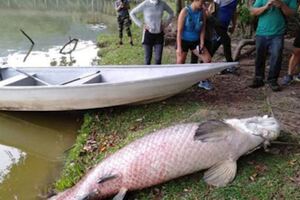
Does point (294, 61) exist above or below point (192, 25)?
below

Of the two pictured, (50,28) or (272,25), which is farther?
(50,28)

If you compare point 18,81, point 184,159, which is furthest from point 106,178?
point 18,81

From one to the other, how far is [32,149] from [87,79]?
1.53 meters

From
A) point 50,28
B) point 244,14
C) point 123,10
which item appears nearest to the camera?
point 244,14

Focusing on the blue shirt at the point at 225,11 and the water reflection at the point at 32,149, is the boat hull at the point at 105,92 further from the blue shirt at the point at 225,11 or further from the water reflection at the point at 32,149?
the blue shirt at the point at 225,11

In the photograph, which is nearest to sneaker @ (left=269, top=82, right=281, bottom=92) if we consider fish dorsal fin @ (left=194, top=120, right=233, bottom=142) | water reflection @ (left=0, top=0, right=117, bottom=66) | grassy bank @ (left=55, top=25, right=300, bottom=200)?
grassy bank @ (left=55, top=25, right=300, bottom=200)

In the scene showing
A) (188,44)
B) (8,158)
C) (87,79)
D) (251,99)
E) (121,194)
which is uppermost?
(188,44)

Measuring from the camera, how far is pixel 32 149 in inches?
277

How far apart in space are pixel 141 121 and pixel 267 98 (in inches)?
79.9

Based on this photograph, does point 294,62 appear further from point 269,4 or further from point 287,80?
point 269,4

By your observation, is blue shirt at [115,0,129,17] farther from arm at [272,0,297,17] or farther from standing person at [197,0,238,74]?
arm at [272,0,297,17]

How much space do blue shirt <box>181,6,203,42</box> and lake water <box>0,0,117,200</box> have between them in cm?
255

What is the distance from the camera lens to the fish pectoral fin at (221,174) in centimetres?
443

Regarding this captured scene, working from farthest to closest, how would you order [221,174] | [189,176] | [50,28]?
[50,28], [189,176], [221,174]
